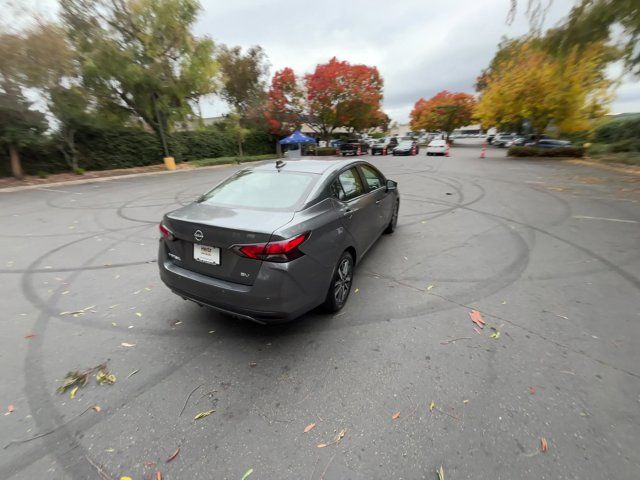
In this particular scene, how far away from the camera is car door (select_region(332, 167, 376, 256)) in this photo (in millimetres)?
3496

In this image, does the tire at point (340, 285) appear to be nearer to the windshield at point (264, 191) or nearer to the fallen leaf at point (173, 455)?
the windshield at point (264, 191)

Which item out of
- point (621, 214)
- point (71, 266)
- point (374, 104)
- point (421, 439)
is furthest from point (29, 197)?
point (374, 104)

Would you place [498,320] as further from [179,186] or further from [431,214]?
[179,186]

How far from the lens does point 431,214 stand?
7266 mm

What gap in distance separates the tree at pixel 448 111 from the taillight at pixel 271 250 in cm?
4992

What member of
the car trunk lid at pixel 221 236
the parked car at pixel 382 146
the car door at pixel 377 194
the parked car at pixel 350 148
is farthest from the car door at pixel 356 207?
the parked car at pixel 382 146

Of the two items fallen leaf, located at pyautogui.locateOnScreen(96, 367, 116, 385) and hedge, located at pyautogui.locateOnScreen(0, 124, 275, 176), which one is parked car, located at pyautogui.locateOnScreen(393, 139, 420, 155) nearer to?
hedge, located at pyautogui.locateOnScreen(0, 124, 275, 176)

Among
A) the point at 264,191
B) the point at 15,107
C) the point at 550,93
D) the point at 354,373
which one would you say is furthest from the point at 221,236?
the point at 550,93

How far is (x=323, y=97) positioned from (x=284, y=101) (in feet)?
13.2

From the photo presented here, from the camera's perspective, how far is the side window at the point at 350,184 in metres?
3.70

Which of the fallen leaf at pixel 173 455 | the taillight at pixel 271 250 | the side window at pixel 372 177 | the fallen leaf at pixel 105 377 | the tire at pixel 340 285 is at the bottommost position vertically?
the fallen leaf at pixel 173 455

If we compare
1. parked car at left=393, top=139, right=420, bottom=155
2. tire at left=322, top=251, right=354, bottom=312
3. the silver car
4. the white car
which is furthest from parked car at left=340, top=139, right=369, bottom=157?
tire at left=322, top=251, right=354, bottom=312

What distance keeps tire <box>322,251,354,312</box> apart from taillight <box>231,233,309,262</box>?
708 millimetres

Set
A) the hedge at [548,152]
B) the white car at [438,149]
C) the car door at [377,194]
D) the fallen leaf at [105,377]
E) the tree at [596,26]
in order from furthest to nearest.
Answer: the white car at [438,149] < the hedge at [548,152] < the tree at [596,26] < the car door at [377,194] < the fallen leaf at [105,377]
